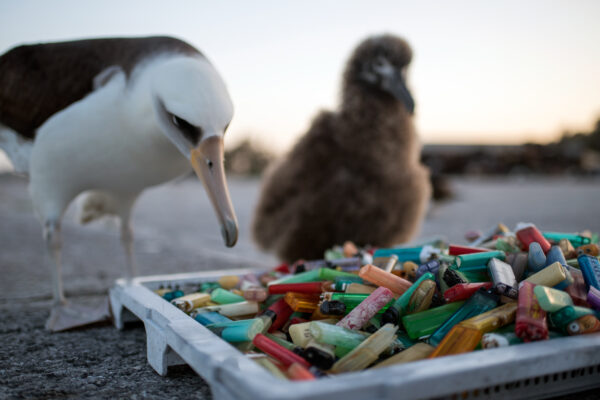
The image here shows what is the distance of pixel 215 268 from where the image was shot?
315 centimetres

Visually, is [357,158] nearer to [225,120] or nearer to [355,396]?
[225,120]

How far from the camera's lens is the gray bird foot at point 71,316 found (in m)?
1.76

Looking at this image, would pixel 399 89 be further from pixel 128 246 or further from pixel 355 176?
pixel 128 246

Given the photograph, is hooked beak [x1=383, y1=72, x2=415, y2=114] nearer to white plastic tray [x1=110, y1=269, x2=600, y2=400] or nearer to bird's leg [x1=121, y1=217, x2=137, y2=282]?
bird's leg [x1=121, y1=217, x2=137, y2=282]

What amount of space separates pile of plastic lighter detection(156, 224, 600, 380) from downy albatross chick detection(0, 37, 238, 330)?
45 centimetres

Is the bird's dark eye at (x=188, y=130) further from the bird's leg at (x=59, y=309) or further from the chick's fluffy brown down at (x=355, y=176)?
the chick's fluffy brown down at (x=355, y=176)

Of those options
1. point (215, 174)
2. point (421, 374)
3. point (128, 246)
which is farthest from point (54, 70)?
point (421, 374)

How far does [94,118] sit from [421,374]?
4.67 ft

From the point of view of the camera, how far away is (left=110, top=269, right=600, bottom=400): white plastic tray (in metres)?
0.81

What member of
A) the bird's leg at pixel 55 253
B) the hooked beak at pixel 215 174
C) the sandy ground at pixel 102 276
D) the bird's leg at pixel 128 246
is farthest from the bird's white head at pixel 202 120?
the bird's leg at pixel 128 246

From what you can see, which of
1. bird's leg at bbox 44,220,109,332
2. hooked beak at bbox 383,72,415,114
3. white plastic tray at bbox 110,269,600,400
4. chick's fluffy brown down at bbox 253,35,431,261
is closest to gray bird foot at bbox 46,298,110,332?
bird's leg at bbox 44,220,109,332

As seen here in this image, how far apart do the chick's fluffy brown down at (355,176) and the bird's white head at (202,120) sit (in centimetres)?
113

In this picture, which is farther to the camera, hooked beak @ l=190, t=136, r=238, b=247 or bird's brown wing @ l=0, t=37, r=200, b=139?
bird's brown wing @ l=0, t=37, r=200, b=139

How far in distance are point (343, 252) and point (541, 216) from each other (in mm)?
4531
